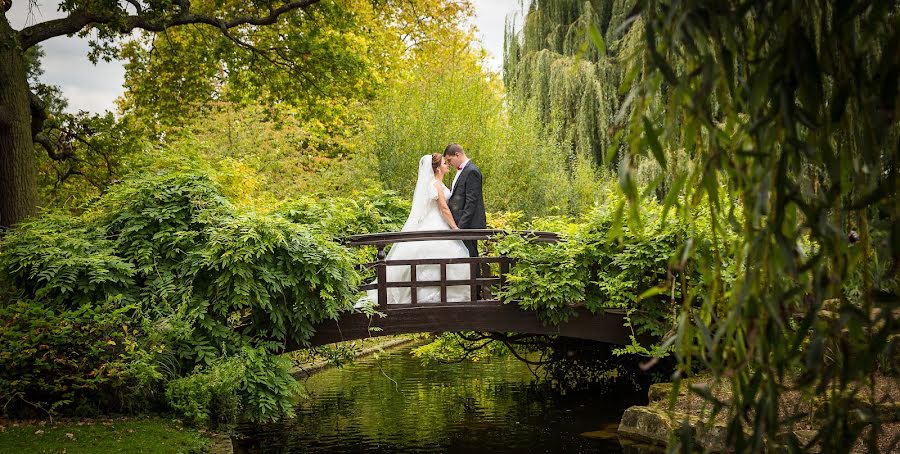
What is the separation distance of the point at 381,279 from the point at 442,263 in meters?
0.76

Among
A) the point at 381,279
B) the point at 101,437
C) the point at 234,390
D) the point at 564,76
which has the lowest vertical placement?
the point at 101,437

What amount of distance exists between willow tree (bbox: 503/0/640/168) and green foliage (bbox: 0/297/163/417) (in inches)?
528

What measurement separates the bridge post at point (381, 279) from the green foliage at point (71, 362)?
277 cm

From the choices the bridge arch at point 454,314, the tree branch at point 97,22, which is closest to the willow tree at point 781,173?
the bridge arch at point 454,314

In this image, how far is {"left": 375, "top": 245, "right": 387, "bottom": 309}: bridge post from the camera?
1111 cm

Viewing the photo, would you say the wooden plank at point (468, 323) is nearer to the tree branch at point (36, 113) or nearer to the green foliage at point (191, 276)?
the green foliage at point (191, 276)

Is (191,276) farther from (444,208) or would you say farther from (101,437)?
(444,208)

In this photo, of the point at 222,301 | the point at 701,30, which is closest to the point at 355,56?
the point at 222,301

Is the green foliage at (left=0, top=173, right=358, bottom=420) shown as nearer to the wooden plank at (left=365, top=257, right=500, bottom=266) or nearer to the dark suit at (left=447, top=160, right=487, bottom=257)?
the wooden plank at (left=365, top=257, right=500, bottom=266)

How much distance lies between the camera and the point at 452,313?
11336 mm

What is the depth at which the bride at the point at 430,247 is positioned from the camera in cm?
1151

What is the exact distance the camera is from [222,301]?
1015cm

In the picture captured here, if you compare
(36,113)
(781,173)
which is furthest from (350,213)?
(781,173)

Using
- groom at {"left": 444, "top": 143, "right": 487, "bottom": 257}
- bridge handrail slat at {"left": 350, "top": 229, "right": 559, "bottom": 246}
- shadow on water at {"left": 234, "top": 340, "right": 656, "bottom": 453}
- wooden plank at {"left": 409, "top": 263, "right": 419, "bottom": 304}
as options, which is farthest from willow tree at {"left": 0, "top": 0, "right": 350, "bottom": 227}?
groom at {"left": 444, "top": 143, "right": 487, "bottom": 257}
